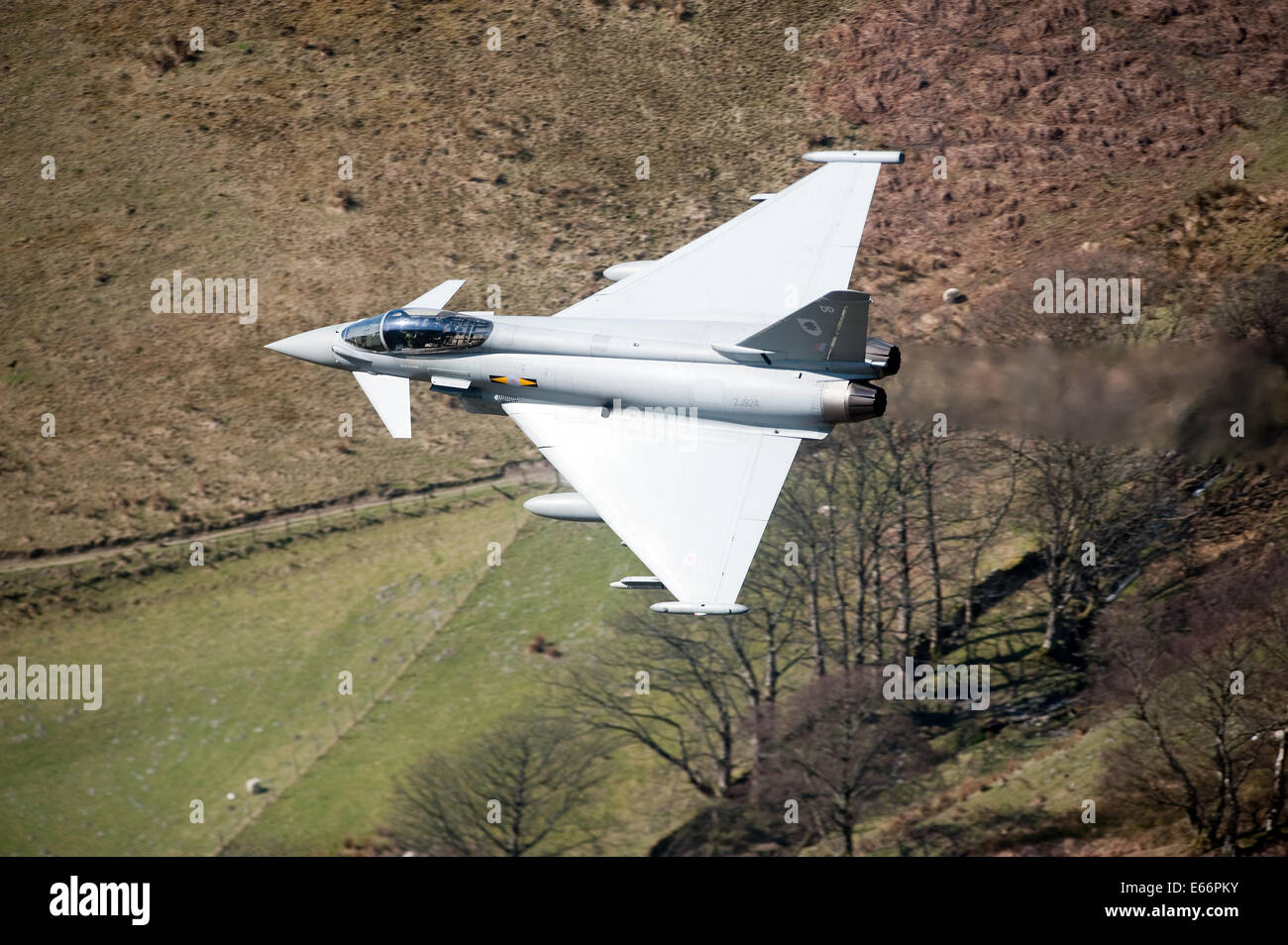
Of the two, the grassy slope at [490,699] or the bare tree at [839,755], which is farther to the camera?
the grassy slope at [490,699]

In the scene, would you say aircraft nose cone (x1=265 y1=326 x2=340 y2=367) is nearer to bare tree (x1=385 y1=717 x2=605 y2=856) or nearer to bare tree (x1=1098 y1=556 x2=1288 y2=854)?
bare tree (x1=385 y1=717 x2=605 y2=856)

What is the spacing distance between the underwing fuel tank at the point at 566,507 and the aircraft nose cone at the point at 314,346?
346 inches

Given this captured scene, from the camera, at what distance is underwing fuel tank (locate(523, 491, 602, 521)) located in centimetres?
3859

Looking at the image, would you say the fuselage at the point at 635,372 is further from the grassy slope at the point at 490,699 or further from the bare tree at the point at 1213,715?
the bare tree at the point at 1213,715

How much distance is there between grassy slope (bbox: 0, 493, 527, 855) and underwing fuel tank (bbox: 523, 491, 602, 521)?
15.2 meters

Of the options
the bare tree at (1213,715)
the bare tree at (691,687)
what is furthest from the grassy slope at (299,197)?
the bare tree at (1213,715)

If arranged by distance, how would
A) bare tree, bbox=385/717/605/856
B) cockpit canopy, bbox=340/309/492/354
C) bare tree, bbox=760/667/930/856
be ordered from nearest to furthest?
cockpit canopy, bbox=340/309/492/354, bare tree, bbox=385/717/605/856, bare tree, bbox=760/667/930/856

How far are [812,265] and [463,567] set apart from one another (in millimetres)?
20690

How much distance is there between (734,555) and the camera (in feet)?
118

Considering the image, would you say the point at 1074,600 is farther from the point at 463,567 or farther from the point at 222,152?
the point at 222,152

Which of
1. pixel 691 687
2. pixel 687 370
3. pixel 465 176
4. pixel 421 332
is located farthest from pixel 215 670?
pixel 465 176

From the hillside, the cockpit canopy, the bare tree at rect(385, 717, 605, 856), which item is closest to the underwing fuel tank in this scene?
the cockpit canopy

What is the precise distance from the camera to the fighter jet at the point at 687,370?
119ft

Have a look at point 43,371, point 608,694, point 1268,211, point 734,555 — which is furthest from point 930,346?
point 43,371
